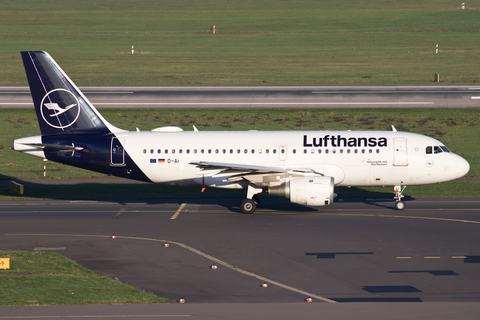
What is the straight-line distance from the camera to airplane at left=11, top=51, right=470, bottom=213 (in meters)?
35.4

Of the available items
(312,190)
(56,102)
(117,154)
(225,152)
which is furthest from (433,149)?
(56,102)

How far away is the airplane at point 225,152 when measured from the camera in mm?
35375

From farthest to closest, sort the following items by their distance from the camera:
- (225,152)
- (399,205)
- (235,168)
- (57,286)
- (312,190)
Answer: (225,152)
(399,205)
(235,168)
(312,190)
(57,286)

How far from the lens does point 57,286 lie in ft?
72.9

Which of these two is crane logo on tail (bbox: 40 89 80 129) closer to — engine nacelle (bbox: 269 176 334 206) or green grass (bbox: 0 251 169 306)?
green grass (bbox: 0 251 169 306)

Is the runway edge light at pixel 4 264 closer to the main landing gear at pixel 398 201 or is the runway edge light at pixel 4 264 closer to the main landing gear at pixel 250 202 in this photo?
the main landing gear at pixel 250 202

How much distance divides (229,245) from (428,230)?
1037 cm

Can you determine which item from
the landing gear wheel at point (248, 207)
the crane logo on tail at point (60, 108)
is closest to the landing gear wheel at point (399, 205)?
the landing gear wheel at point (248, 207)

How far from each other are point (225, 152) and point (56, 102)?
10742mm

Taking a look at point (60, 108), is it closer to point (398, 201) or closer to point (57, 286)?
point (57, 286)

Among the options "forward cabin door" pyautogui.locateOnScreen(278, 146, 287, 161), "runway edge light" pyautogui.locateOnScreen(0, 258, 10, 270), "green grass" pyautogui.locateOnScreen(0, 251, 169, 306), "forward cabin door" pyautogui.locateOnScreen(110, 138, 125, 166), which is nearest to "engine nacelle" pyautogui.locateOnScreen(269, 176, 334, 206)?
"forward cabin door" pyautogui.locateOnScreen(278, 146, 287, 161)
